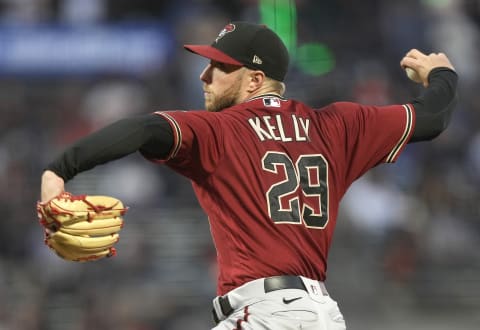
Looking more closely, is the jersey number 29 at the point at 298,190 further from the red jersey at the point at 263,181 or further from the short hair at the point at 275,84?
the short hair at the point at 275,84

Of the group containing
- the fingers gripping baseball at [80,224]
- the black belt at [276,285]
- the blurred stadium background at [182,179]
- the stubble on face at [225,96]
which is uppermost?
the stubble on face at [225,96]

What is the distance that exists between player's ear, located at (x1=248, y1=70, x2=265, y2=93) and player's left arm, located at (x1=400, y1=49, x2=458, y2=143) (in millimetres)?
674

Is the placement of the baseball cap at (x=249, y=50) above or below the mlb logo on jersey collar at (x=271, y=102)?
above

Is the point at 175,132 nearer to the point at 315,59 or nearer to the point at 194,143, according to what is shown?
the point at 194,143

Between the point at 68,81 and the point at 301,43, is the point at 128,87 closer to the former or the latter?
the point at 68,81

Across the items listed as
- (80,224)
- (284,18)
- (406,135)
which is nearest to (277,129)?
(406,135)

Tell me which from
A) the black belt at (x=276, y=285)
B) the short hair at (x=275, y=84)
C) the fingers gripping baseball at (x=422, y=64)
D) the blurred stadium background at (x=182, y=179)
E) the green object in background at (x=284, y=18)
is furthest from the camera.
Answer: the blurred stadium background at (x=182, y=179)

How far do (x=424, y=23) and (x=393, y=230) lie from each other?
2.98 metres

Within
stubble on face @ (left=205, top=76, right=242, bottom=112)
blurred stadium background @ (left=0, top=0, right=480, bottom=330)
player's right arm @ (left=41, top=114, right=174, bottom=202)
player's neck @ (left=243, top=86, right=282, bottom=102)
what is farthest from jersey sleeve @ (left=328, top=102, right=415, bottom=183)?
blurred stadium background @ (left=0, top=0, right=480, bottom=330)

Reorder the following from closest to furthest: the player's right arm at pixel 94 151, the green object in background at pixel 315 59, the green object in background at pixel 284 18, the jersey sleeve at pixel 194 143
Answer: the player's right arm at pixel 94 151, the jersey sleeve at pixel 194 143, the green object in background at pixel 284 18, the green object in background at pixel 315 59

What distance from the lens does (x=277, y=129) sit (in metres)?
3.95

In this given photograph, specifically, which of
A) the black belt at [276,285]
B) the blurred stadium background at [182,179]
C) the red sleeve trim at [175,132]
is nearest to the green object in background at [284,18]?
the red sleeve trim at [175,132]

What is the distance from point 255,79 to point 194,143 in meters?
0.54

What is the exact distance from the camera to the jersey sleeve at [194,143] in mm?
3678
